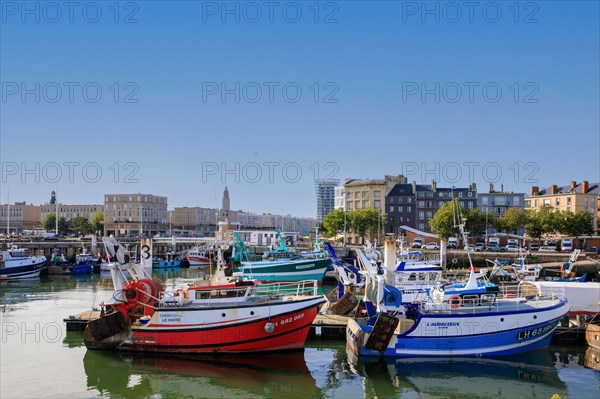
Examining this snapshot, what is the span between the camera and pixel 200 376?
2569cm

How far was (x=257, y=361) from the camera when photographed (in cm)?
2772

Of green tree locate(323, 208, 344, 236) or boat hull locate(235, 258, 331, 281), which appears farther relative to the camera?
green tree locate(323, 208, 344, 236)

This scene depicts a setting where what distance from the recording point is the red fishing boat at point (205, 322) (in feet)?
93.0

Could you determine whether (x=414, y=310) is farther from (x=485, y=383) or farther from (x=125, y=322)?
(x=125, y=322)

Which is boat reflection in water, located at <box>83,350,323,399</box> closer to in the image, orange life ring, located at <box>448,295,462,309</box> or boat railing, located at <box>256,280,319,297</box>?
boat railing, located at <box>256,280,319,297</box>

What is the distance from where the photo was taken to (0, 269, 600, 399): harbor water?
23672mm

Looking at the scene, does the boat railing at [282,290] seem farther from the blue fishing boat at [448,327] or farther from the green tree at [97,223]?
the green tree at [97,223]

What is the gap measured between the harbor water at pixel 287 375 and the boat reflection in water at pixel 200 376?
42mm

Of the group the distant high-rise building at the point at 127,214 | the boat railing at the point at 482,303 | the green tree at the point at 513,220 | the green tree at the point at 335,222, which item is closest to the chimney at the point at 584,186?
the green tree at the point at 513,220

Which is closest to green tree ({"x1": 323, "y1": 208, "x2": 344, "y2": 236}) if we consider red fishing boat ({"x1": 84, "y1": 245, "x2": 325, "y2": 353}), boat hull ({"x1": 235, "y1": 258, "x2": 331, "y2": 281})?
boat hull ({"x1": 235, "y1": 258, "x2": 331, "y2": 281})

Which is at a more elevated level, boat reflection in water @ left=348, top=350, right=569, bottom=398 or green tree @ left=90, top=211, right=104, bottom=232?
green tree @ left=90, top=211, right=104, bottom=232

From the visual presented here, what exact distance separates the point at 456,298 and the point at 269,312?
9.13 meters

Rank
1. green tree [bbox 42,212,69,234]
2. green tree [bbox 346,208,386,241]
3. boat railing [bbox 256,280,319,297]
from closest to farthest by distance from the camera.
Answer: boat railing [bbox 256,280,319,297]
green tree [bbox 346,208,386,241]
green tree [bbox 42,212,69,234]

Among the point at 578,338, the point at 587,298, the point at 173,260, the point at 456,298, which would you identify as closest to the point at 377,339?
the point at 456,298
